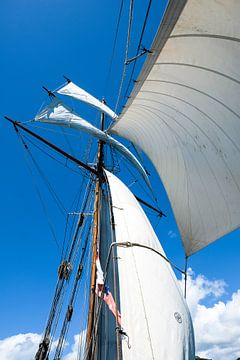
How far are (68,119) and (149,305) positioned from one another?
1168cm

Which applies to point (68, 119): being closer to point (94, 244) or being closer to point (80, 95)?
point (80, 95)

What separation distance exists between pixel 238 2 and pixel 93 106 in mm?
15612

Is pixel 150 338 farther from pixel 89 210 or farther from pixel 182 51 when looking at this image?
pixel 89 210

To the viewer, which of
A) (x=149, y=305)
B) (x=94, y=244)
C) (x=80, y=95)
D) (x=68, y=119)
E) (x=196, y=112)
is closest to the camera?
(x=196, y=112)

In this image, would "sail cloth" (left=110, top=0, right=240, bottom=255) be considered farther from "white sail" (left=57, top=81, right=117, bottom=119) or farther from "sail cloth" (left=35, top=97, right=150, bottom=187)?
"white sail" (left=57, top=81, right=117, bottom=119)

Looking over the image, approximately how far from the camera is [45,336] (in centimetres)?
991

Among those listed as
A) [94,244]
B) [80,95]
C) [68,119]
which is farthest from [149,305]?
[80,95]

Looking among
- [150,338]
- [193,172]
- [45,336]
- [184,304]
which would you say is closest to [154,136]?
[193,172]

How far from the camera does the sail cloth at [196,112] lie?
354 centimetres

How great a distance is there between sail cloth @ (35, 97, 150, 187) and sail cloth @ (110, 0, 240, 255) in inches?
260

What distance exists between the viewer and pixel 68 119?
15461mm

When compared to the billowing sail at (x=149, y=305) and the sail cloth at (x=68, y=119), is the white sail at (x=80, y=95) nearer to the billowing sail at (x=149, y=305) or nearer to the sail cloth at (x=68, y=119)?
the sail cloth at (x=68, y=119)

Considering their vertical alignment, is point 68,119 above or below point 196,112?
above

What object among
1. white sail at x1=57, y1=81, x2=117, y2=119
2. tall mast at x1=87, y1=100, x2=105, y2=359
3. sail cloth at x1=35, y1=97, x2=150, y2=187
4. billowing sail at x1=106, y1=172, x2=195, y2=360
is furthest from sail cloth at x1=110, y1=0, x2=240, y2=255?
white sail at x1=57, y1=81, x2=117, y2=119
